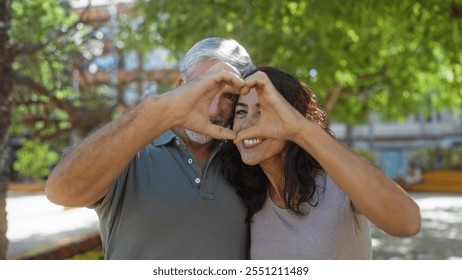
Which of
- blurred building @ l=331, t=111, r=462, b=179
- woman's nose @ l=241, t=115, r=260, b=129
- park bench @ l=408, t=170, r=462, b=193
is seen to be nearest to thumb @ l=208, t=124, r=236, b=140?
woman's nose @ l=241, t=115, r=260, b=129

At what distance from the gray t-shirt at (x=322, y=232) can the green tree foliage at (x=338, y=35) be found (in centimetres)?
337

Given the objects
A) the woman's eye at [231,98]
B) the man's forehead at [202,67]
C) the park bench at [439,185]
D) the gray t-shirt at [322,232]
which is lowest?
the park bench at [439,185]

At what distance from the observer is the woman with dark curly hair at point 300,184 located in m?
1.36

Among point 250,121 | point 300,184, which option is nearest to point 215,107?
point 250,121

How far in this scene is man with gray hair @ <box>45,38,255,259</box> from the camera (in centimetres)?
133

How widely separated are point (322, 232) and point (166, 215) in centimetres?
54

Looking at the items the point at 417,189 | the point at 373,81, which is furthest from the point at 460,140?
the point at 373,81

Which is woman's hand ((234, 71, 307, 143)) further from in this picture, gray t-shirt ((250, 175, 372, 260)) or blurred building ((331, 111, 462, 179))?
blurred building ((331, 111, 462, 179))

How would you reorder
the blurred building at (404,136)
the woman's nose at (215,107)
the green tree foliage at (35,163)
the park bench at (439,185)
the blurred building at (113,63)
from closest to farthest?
the woman's nose at (215,107) → the blurred building at (113,63) → the park bench at (439,185) → the green tree foliage at (35,163) → the blurred building at (404,136)

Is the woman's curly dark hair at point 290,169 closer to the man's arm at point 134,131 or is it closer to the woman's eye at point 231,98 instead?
the woman's eye at point 231,98

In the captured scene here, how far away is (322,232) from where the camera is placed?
1.59 m

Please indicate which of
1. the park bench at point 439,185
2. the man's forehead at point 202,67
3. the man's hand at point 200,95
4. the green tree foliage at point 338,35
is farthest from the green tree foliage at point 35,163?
the man's hand at point 200,95

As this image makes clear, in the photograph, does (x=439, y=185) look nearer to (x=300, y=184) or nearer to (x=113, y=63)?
(x=113, y=63)
